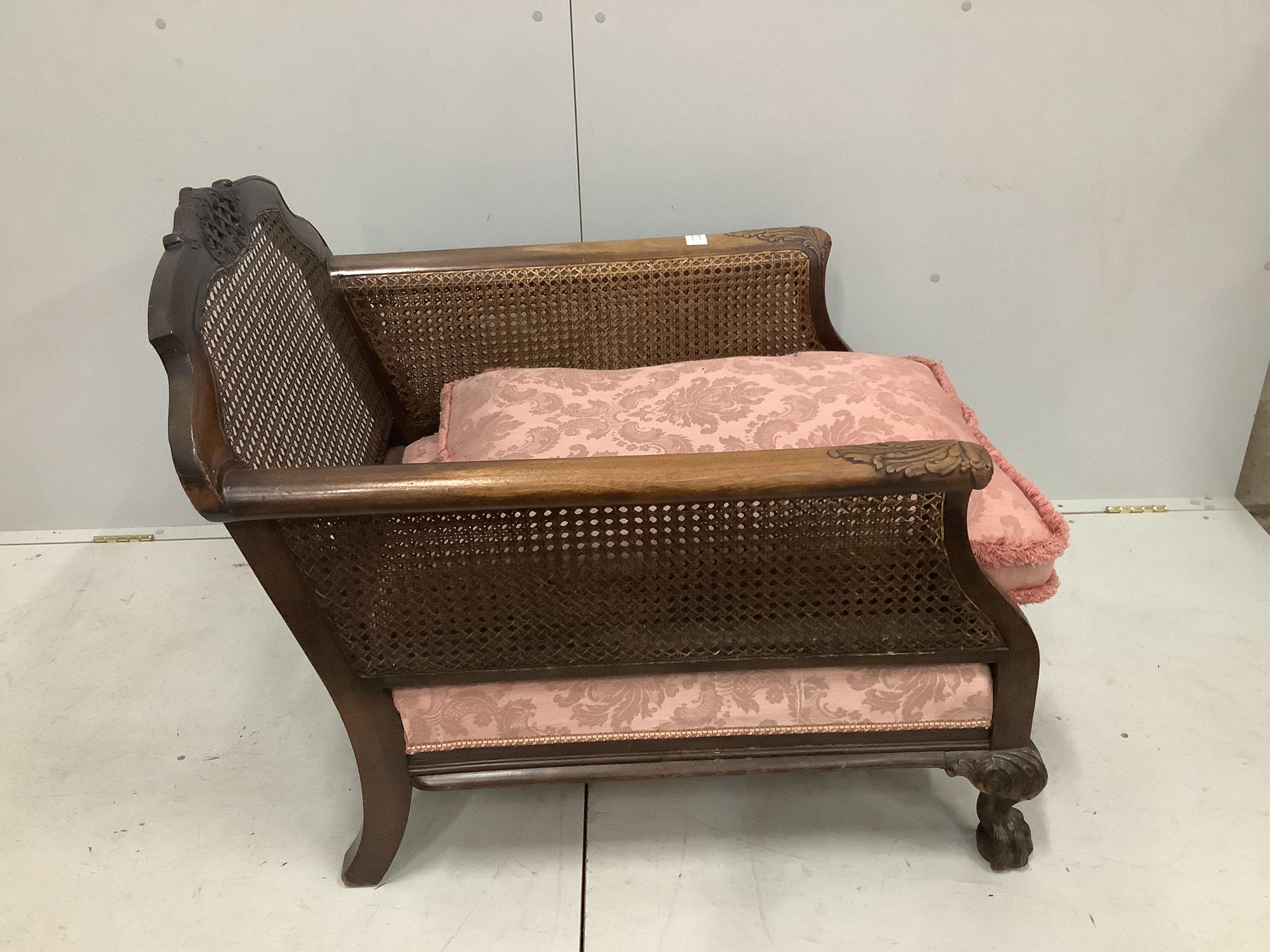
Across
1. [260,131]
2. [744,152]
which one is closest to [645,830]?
[744,152]

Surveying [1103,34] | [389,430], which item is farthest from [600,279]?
[1103,34]

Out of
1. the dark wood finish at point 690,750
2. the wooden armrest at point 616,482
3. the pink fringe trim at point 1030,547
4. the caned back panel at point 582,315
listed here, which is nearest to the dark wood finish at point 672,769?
the dark wood finish at point 690,750

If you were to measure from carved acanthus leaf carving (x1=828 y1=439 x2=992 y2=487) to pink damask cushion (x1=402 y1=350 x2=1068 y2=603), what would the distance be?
20 cm

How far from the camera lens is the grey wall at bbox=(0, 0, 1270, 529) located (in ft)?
5.14

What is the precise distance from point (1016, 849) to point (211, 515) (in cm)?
114

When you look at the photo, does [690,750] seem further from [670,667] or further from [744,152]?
[744,152]

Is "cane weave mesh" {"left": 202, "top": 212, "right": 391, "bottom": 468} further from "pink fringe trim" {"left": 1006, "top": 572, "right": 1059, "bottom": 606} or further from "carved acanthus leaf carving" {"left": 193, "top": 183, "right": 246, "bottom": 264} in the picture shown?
"pink fringe trim" {"left": 1006, "top": 572, "right": 1059, "bottom": 606}

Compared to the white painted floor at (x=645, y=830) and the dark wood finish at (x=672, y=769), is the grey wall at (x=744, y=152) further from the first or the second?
the dark wood finish at (x=672, y=769)

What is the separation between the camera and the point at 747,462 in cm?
97

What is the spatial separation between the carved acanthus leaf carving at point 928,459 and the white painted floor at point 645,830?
69cm

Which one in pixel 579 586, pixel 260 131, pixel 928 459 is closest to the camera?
pixel 928 459

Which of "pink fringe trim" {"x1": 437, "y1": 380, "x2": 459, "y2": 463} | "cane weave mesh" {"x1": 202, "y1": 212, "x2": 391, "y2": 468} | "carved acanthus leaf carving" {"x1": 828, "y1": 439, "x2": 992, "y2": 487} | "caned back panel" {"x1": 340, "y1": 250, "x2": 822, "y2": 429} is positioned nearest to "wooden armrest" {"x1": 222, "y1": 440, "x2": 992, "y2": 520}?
"carved acanthus leaf carving" {"x1": 828, "y1": 439, "x2": 992, "y2": 487}

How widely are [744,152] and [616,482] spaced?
0.94 m

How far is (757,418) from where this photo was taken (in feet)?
4.13
